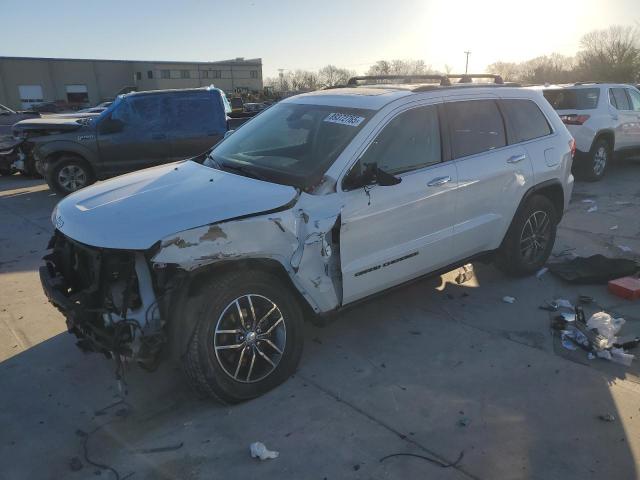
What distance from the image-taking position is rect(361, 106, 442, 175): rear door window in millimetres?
3781

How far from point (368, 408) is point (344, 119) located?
2079 millimetres

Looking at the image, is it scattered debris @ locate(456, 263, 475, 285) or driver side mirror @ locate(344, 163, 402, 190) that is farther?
scattered debris @ locate(456, 263, 475, 285)

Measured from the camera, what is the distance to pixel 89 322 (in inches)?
123

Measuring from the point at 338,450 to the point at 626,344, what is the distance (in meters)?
2.49

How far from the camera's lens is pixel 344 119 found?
12.8ft

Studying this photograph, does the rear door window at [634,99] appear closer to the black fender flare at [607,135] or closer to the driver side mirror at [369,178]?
the black fender flare at [607,135]

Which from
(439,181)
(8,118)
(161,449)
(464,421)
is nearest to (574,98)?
(439,181)

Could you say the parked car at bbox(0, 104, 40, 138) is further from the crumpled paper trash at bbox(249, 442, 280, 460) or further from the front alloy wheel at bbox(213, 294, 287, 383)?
the crumpled paper trash at bbox(249, 442, 280, 460)

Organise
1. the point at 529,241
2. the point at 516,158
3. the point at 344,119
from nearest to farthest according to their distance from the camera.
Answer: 1. the point at 344,119
2. the point at 516,158
3. the point at 529,241

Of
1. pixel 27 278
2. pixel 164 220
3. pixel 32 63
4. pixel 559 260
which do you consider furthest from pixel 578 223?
pixel 32 63

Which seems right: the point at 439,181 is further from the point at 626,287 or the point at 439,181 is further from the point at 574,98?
the point at 574,98

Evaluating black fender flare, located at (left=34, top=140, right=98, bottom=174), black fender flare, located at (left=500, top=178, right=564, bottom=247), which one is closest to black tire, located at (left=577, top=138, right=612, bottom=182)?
black fender flare, located at (left=500, top=178, right=564, bottom=247)

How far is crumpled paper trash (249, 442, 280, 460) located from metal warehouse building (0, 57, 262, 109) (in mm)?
62122

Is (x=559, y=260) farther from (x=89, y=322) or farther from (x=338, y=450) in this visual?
(x=89, y=322)
